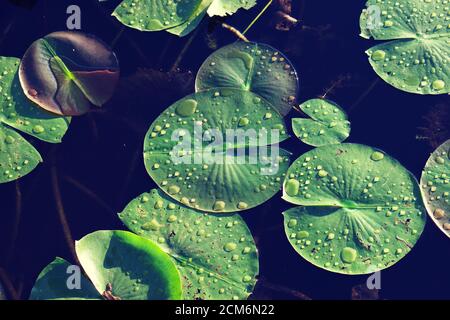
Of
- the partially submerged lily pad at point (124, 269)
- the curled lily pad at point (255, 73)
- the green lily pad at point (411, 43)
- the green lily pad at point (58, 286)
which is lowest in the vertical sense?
the green lily pad at point (58, 286)

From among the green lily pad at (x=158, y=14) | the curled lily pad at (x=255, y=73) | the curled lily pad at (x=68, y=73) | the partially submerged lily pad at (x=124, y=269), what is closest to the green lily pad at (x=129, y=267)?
the partially submerged lily pad at (x=124, y=269)

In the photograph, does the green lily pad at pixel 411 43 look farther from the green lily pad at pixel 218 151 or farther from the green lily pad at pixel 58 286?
the green lily pad at pixel 58 286

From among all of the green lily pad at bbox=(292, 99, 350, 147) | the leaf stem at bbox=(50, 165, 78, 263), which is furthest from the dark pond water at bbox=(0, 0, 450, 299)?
the green lily pad at bbox=(292, 99, 350, 147)

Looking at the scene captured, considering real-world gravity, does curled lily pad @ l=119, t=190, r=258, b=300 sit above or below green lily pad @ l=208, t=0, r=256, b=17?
below

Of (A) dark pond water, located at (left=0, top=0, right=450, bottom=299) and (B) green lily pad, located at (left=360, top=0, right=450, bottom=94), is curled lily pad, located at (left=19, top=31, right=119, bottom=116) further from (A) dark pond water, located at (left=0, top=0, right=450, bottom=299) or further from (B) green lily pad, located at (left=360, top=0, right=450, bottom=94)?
(B) green lily pad, located at (left=360, top=0, right=450, bottom=94)

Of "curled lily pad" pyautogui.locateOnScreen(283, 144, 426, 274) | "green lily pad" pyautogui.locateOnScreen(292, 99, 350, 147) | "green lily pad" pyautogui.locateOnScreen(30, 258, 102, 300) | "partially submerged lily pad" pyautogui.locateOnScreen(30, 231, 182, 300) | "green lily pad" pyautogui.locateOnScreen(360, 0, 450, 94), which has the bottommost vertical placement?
"green lily pad" pyautogui.locateOnScreen(30, 258, 102, 300)
